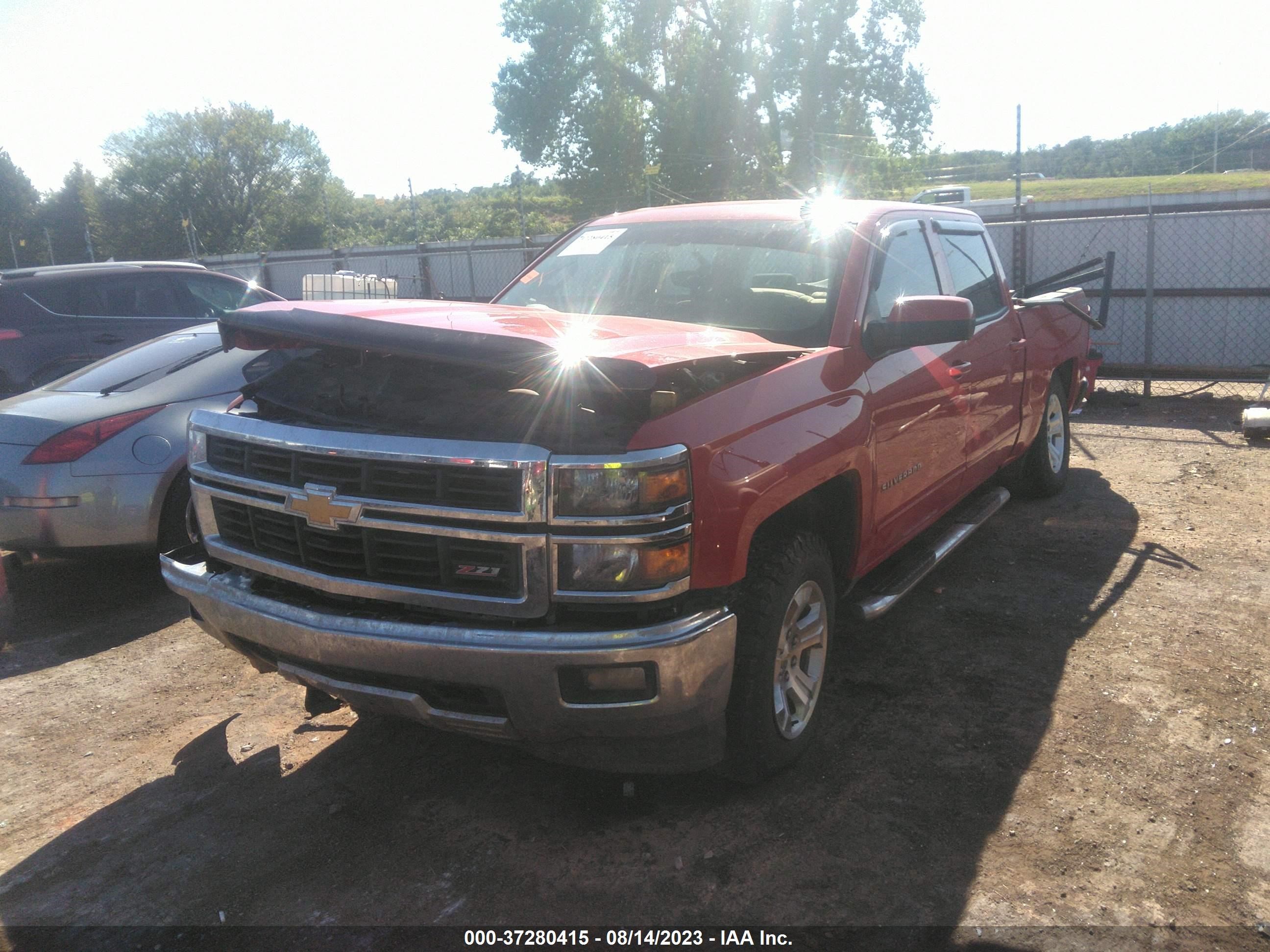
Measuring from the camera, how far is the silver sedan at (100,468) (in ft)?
16.2

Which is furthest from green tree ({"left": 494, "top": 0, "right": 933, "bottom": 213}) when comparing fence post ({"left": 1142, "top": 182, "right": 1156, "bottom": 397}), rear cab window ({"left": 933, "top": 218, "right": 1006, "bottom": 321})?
rear cab window ({"left": 933, "top": 218, "right": 1006, "bottom": 321})

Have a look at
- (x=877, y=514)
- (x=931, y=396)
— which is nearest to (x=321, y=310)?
(x=877, y=514)

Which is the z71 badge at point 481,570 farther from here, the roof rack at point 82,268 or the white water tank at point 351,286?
the white water tank at point 351,286

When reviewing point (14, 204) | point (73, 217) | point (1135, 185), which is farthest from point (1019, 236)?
point (14, 204)

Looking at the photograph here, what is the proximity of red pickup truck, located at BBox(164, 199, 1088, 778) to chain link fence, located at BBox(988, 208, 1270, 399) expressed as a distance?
8.58m

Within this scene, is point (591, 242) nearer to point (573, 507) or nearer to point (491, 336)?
point (491, 336)

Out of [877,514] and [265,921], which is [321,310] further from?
[877,514]

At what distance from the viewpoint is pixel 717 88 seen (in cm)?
2970

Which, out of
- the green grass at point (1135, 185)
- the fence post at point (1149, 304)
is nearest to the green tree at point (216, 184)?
the green grass at point (1135, 185)

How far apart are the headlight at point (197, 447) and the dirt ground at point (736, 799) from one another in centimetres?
111

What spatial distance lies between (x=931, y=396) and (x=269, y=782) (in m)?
2.97

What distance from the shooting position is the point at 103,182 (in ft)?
165

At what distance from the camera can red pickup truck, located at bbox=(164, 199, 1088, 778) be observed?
254 centimetres

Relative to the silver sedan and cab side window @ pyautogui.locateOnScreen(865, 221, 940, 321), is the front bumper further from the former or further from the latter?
the silver sedan
